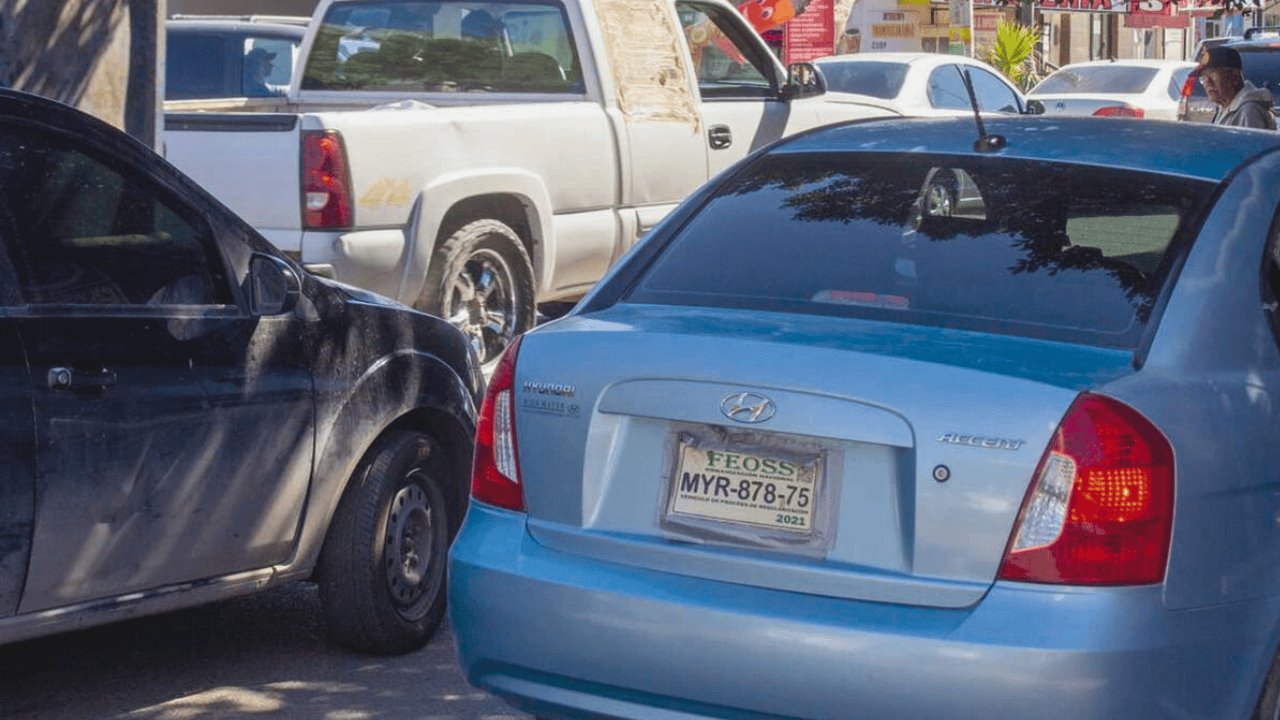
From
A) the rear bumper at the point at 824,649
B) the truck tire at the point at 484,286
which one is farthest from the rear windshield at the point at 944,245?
the truck tire at the point at 484,286

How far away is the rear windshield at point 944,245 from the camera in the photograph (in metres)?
4.36

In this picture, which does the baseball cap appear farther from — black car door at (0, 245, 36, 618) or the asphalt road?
black car door at (0, 245, 36, 618)

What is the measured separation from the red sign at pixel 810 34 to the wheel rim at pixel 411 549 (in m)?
22.9

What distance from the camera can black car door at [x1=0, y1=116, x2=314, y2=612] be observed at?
15.9 feet

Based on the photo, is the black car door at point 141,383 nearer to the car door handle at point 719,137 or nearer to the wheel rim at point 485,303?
the wheel rim at point 485,303

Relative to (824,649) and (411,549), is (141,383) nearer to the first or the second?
(411,549)

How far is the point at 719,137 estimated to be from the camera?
12.1 meters

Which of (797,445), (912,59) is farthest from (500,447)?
(912,59)

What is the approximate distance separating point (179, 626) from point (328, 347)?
1209mm

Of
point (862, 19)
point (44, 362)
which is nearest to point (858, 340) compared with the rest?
point (44, 362)

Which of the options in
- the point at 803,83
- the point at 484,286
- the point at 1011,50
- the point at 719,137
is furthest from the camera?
the point at 1011,50

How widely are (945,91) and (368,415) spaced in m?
14.7

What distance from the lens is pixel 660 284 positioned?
4781mm

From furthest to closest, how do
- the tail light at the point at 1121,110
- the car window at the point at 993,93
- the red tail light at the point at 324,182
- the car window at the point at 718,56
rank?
the tail light at the point at 1121,110 < the car window at the point at 993,93 < the car window at the point at 718,56 < the red tail light at the point at 324,182
